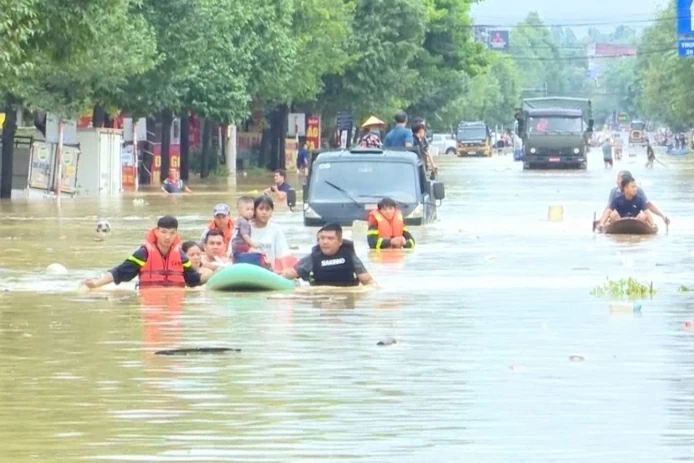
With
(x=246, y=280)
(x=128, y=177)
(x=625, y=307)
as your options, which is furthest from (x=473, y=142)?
(x=625, y=307)

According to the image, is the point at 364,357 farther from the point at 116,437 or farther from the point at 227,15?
the point at 227,15

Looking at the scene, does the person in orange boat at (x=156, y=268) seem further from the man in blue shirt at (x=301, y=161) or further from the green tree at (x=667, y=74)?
the green tree at (x=667, y=74)

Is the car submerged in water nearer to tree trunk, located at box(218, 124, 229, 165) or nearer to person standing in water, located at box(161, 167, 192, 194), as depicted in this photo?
person standing in water, located at box(161, 167, 192, 194)

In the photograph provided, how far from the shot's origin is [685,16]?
194 ft

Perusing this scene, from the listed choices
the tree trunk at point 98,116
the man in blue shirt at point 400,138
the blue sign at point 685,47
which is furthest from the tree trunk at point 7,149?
the blue sign at point 685,47

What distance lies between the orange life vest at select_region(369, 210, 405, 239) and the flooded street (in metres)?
1.15

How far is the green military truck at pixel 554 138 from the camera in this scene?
276 ft

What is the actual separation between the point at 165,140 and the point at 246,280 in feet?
148

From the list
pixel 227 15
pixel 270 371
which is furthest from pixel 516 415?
pixel 227 15

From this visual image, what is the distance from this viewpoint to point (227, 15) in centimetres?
5569

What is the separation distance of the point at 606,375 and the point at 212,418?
3059 mm

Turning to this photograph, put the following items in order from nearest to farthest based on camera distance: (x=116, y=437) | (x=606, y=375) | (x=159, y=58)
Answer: (x=116, y=437)
(x=606, y=375)
(x=159, y=58)

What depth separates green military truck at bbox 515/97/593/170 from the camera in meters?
84.1

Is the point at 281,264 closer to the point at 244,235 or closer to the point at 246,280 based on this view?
the point at 244,235
